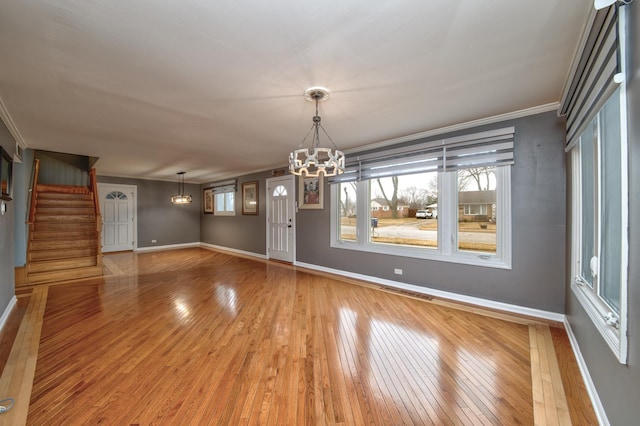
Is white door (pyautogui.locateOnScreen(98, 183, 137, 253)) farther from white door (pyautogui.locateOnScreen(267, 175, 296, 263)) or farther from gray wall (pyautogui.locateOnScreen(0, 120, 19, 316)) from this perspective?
white door (pyautogui.locateOnScreen(267, 175, 296, 263))

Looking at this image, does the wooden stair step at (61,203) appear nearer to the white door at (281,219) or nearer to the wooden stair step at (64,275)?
the wooden stair step at (64,275)

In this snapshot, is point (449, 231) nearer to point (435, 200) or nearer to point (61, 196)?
point (435, 200)

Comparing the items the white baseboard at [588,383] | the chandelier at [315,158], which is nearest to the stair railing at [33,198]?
the chandelier at [315,158]

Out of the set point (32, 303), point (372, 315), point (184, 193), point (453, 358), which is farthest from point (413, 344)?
point (184, 193)

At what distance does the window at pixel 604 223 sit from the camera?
127cm

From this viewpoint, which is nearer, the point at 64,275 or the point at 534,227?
the point at 534,227

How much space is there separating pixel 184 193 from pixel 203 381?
26.2ft

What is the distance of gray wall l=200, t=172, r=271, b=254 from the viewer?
6.63 m

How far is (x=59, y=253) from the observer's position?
470 cm

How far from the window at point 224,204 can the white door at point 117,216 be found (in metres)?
2.31

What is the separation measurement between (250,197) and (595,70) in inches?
257

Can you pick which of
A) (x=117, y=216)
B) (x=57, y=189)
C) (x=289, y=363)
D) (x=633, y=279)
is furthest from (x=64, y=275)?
(x=633, y=279)

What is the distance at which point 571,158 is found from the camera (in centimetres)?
250

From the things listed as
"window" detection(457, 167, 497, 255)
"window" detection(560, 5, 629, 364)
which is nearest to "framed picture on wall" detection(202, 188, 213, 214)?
"window" detection(457, 167, 497, 255)
